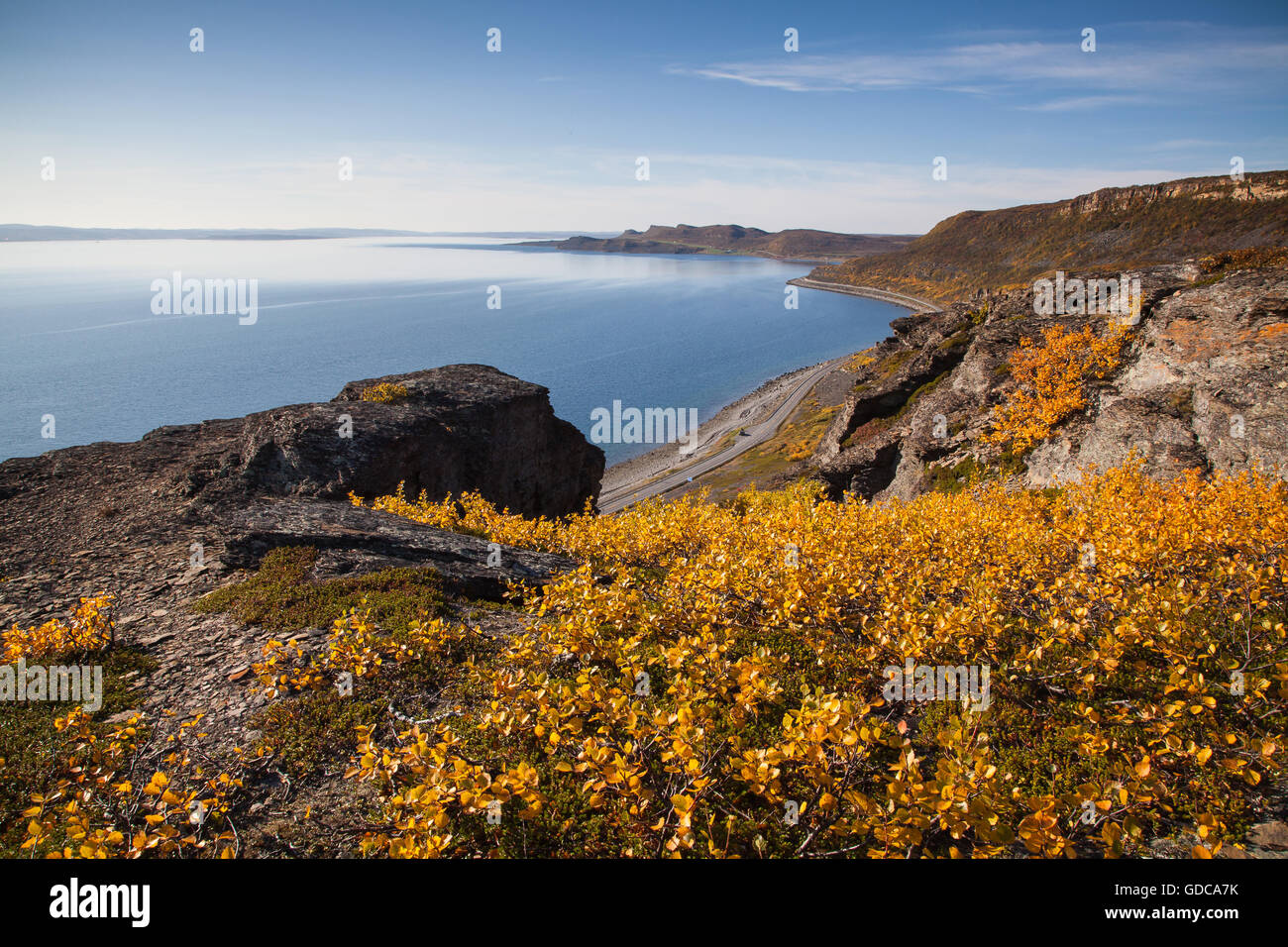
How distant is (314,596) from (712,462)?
69300 mm

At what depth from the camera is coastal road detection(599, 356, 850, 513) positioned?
219 feet

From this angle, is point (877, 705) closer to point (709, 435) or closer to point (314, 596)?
point (314, 596)

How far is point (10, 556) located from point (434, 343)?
125 m

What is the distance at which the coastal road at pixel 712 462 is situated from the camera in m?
66.8

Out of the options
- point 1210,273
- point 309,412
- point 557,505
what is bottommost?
point 557,505

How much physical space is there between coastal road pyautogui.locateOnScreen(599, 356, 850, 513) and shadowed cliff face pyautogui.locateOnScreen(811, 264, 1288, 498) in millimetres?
→ 25566

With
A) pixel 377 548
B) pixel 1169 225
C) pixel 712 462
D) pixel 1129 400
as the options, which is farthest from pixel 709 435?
pixel 1169 225

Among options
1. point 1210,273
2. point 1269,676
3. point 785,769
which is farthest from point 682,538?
point 1210,273

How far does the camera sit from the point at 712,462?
77938mm

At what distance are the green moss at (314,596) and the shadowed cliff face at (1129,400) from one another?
19034 mm

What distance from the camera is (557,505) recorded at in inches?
1403

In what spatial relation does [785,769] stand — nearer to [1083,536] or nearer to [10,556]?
Answer: [1083,536]

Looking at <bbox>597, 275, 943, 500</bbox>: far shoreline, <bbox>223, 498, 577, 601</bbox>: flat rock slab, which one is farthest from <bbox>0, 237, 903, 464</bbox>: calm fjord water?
<bbox>223, 498, 577, 601</bbox>: flat rock slab
